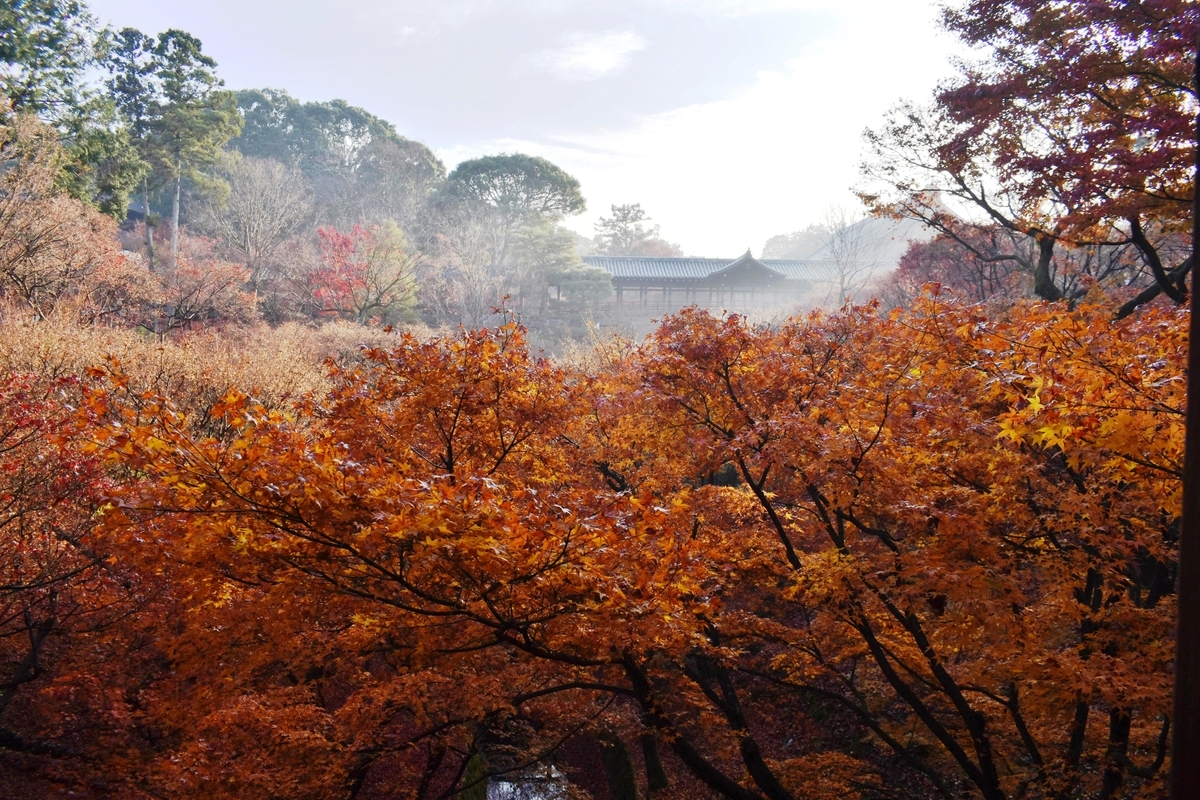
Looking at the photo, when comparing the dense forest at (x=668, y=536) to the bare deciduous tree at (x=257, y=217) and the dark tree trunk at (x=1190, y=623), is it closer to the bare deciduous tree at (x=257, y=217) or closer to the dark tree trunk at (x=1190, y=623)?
the dark tree trunk at (x=1190, y=623)

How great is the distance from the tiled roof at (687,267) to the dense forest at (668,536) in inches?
1092

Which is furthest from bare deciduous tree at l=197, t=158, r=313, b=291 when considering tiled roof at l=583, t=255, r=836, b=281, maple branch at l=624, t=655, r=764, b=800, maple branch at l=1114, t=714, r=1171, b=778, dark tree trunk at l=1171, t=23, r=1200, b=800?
dark tree trunk at l=1171, t=23, r=1200, b=800

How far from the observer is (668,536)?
5.04 meters

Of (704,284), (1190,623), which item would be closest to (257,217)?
(704,284)

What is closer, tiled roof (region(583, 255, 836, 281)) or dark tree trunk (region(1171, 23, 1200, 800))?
dark tree trunk (region(1171, 23, 1200, 800))

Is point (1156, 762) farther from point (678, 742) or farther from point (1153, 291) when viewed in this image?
point (1153, 291)

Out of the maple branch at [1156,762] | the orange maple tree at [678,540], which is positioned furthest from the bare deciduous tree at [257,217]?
the maple branch at [1156,762]

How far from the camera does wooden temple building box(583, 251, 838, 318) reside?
41812 mm

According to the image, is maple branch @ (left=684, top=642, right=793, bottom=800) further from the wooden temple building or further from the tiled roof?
the tiled roof

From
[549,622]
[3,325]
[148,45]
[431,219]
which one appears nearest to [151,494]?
[549,622]

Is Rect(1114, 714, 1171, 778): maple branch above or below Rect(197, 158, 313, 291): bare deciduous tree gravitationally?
below

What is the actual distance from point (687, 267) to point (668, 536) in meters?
39.2

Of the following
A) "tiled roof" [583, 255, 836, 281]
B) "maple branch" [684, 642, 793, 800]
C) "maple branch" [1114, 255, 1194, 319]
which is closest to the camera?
"maple branch" [684, 642, 793, 800]

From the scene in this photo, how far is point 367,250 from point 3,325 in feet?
59.2
